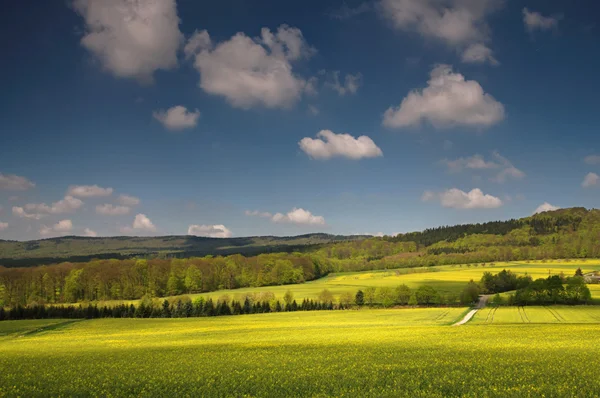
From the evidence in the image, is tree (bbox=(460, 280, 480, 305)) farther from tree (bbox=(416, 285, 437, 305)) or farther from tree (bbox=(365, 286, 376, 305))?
→ tree (bbox=(365, 286, 376, 305))

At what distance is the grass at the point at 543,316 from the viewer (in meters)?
57.0

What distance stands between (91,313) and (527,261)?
179m

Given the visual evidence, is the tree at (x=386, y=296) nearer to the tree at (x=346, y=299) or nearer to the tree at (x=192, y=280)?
the tree at (x=346, y=299)

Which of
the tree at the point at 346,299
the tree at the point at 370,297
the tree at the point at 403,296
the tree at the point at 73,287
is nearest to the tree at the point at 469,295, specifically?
the tree at the point at 403,296

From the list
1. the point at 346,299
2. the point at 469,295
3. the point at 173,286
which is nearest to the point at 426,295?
the point at 469,295

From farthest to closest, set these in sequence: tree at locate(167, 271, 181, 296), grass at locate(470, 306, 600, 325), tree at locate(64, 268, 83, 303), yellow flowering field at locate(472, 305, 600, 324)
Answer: tree at locate(167, 271, 181, 296) < tree at locate(64, 268, 83, 303) < yellow flowering field at locate(472, 305, 600, 324) < grass at locate(470, 306, 600, 325)

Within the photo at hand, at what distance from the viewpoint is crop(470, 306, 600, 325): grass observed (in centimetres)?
5697

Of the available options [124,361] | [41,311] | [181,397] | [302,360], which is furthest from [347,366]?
→ [41,311]

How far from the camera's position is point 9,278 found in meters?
110

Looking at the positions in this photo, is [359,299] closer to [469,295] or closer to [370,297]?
[370,297]

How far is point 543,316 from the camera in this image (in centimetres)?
6256

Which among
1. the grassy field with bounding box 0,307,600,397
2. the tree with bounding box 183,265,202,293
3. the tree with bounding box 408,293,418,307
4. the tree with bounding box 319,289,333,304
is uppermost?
the grassy field with bounding box 0,307,600,397

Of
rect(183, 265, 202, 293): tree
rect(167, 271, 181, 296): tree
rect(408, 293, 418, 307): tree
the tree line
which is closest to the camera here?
the tree line

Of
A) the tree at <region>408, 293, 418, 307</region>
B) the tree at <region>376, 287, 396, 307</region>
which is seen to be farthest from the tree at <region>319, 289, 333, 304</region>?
the tree at <region>408, 293, 418, 307</region>
